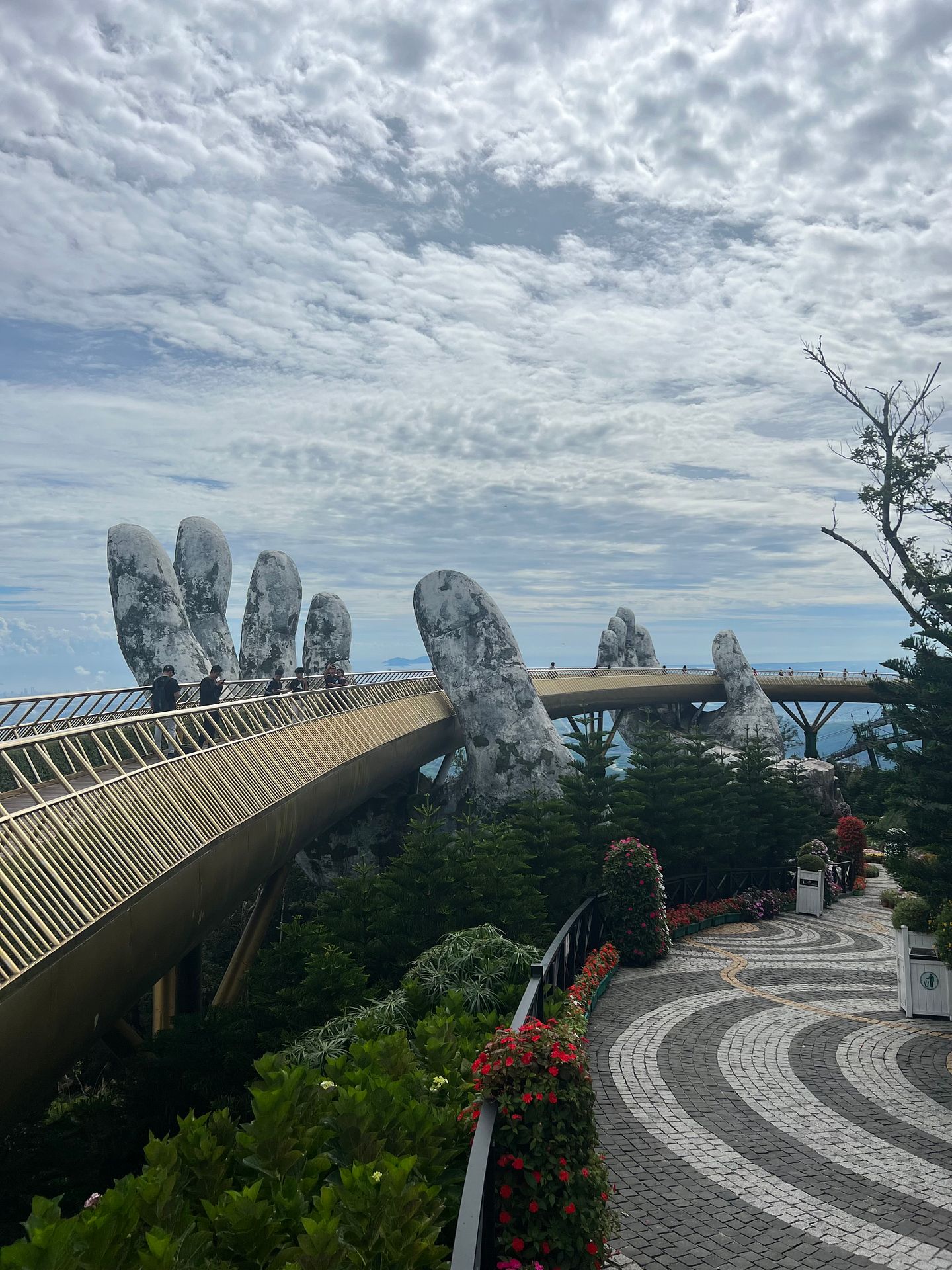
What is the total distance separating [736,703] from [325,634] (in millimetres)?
29116

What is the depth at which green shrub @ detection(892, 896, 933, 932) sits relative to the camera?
14.5 m

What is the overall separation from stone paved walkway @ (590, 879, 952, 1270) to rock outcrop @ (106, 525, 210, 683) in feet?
72.5

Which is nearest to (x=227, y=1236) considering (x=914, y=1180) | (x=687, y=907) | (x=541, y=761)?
(x=914, y=1180)

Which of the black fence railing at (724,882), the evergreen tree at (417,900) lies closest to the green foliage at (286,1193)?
the evergreen tree at (417,900)

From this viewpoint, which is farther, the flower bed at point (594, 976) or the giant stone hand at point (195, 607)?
the giant stone hand at point (195, 607)

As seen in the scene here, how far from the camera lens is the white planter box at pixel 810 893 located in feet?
81.1

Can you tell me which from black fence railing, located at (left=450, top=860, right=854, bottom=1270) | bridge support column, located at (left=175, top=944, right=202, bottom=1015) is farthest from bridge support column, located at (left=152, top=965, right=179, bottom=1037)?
black fence railing, located at (left=450, top=860, right=854, bottom=1270)

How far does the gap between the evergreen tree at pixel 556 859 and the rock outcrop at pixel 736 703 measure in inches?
→ 1402

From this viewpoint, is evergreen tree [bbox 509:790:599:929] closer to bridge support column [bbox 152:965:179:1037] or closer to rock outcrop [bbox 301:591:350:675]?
bridge support column [bbox 152:965:179:1037]

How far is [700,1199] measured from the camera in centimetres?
870

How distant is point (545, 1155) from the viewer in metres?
6.58

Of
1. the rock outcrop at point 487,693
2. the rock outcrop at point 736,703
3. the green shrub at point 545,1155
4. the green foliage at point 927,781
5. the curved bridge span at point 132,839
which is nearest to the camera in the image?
the green shrub at point 545,1155

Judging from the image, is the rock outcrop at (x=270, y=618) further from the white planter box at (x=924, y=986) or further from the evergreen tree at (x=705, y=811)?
the white planter box at (x=924, y=986)

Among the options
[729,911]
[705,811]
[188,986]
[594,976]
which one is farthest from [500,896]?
[729,911]
